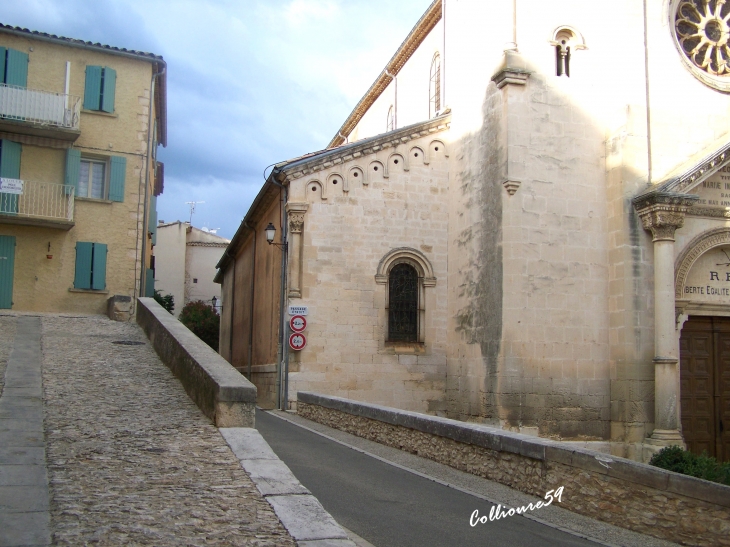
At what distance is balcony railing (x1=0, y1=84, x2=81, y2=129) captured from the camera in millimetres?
18109

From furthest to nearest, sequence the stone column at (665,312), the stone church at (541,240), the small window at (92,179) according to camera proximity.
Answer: the small window at (92,179)
the stone church at (541,240)
the stone column at (665,312)

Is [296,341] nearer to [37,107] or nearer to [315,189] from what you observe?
[315,189]

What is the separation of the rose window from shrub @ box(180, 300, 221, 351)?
29124 mm

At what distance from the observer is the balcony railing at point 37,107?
18.1m

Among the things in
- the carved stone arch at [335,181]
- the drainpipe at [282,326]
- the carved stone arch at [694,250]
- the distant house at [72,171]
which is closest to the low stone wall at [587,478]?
the drainpipe at [282,326]

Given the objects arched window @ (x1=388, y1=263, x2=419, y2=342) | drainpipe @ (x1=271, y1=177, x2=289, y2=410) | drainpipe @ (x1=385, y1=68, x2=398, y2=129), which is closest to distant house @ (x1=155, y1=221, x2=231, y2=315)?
drainpipe @ (x1=385, y1=68, x2=398, y2=129)

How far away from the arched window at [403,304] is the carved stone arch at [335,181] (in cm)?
245

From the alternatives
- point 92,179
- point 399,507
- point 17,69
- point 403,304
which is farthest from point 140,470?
point 17,69

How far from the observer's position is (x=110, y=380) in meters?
10.0

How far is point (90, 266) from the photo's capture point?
61.3ft

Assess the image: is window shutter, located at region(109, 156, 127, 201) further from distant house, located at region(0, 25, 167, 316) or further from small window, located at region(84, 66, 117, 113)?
small window, located at region(84, 66, 117, 113)

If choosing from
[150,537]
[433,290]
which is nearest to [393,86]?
[433,290]

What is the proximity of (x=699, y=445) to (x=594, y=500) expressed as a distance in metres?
9.63

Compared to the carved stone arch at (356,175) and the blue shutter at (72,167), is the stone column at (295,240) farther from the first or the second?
the blue shutter at (72,167)
